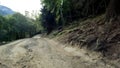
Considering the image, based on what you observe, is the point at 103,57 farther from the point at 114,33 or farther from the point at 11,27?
the point at 11,27

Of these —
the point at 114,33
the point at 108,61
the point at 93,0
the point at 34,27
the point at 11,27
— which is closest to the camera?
the point at 108,61

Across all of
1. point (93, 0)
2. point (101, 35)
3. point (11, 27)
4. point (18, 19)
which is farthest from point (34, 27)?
point (101, 35)

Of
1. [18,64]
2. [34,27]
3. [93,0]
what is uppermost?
[93,0]

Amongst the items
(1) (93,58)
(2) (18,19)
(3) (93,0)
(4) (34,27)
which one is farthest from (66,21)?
(4) (34,27)

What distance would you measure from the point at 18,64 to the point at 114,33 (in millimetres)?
6880

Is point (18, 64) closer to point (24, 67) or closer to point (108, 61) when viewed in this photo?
point (24, 67)

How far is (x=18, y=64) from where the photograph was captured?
12.5m

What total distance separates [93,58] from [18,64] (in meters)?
4.45

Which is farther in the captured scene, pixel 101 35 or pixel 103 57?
pixel 101 35

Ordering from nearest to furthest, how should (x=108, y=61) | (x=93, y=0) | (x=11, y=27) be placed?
(x=108, y=61), (x=93, y=0), (x=11, y=27)

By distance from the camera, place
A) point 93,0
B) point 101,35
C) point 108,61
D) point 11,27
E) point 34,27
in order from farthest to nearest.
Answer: point 34,27 < point 11,27 < point 93,0 < point 101,35 < point 108,61

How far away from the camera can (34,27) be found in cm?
9281

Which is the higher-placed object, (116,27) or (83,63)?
(116,27)

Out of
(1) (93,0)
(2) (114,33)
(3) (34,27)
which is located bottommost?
(3) (34,27)
